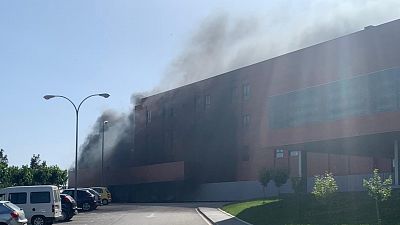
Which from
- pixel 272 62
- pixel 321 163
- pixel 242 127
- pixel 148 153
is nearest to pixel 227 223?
pixel 321 163

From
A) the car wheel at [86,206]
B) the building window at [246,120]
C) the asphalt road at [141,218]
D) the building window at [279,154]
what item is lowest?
the asphalt road at [141,218]

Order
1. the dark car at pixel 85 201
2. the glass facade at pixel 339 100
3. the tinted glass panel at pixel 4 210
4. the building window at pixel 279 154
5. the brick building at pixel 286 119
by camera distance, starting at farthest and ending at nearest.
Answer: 1. the building window at pixel 279 154
2. the dark car at pixel 85 201
3. the brick building at pixel 286 119
4. the glass facade at pixel 339 100
5. the tinted glass panel at pixel 4 210

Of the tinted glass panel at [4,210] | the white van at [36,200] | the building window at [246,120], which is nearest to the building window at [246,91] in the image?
the building window at [246,120]

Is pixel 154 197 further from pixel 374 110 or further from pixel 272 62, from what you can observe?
pixel 374 110

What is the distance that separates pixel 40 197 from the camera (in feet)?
97.1

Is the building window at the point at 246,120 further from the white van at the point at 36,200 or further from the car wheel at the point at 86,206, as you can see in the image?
the white van at the point at 36,200

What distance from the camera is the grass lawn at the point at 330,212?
27441mm

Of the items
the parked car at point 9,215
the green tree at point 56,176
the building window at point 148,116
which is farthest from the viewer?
the building window at point 148,116

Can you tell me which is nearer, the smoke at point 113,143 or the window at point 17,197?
the window at point 17,197

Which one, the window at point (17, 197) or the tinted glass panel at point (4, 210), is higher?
the window at point (17, 197)

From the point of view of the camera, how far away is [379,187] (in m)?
22.3

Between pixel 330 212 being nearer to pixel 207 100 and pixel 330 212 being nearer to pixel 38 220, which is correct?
pixel 38 220

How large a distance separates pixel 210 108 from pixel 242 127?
25.3 ft

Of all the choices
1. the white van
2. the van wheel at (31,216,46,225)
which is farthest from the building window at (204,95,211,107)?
the van wheel at (31,216,46,225)
